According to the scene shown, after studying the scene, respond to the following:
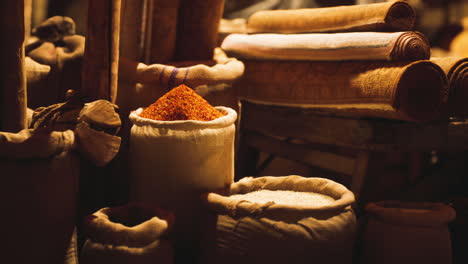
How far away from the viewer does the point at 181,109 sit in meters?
2.43

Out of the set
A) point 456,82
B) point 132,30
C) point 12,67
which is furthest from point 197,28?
point 456,82

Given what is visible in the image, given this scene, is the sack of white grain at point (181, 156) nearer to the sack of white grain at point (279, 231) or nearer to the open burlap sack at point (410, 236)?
the sack of white grain at point (279, 231)

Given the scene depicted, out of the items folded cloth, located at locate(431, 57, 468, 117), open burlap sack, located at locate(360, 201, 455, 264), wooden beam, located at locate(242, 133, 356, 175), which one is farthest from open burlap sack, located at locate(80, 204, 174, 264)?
folded cloth, located at locate(431, 57, 468, 117)

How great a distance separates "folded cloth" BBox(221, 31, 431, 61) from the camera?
2686 millimetres

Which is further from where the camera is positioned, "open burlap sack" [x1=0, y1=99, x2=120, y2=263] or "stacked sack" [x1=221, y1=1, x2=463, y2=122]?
"stacked sack" [x1=221, y1=1, x2=463, y2=122]

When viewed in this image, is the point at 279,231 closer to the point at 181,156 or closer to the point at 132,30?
the point at 181,156

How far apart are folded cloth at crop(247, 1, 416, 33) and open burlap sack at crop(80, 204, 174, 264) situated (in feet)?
4.82

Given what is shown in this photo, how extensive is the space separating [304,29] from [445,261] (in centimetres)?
145

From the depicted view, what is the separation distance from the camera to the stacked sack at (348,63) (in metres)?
2.68

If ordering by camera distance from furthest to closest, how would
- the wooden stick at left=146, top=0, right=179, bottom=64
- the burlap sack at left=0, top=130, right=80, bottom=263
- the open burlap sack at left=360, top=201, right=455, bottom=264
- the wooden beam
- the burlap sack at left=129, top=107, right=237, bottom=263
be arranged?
the wooden beam → the wooden stick at left=146, top=0, right=179, bottom=64 → the open burlap sack at left=360, top=201, right=455, bottom=264 → the burlap sack at left=129, top=107, right=237, bottom=263 → the burlap sack at left=0, top=130, right=80, bottom=263

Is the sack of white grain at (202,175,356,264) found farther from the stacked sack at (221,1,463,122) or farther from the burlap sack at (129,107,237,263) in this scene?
the stacked sack at (221,1,463,122)

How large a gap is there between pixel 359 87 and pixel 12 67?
1583 mm

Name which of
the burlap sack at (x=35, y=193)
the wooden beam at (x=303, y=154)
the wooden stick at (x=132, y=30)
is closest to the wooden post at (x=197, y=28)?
the wooden stick at (x=132, y=30)

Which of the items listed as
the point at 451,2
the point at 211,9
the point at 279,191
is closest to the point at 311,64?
the point at 211,9
